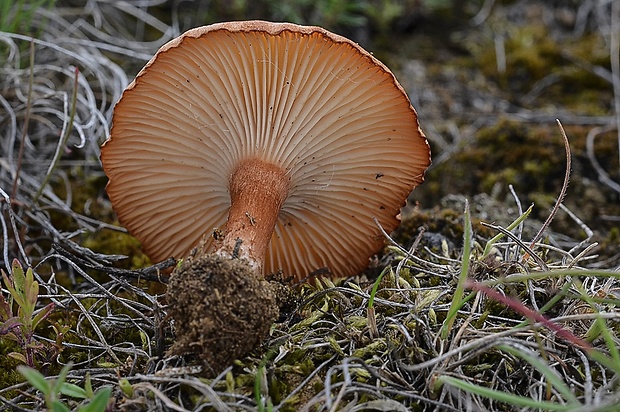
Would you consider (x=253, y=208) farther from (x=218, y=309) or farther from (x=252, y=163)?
(x=218, y=309)

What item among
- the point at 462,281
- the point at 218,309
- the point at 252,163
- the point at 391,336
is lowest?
the point at 391,336

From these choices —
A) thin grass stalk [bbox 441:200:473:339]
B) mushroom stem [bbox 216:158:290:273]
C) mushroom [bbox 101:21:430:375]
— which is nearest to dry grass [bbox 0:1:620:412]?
thin grass stalk [bbox 441:200:473:339]

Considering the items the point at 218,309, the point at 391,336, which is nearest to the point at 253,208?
the point at 218,309

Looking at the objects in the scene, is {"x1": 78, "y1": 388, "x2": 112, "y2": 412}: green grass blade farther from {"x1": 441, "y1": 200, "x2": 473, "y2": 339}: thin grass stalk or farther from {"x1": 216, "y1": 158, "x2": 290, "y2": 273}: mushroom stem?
{"x1": 441, "y1": 200, "x2": 473, "y2": 339}: thin grass stalk

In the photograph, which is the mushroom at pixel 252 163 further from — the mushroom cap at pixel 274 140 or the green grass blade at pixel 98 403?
the green grass blade at pixel 98 403

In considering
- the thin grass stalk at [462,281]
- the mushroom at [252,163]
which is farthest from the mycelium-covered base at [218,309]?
the thin grass stalk at [462,281]

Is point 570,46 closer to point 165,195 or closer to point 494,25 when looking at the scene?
point 494,25

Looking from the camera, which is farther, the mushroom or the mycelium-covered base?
the mushroom
